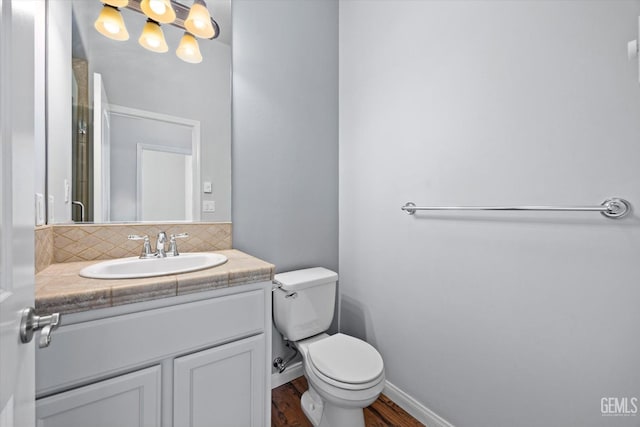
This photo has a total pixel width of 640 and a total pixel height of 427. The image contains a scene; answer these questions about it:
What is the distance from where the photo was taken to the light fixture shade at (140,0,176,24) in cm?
126

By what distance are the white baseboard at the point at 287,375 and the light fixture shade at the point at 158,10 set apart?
2.00m

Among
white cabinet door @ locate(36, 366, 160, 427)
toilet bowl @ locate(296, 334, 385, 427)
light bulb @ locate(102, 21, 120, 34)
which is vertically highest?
light bulb @ locate(102, 21, 120, 34)

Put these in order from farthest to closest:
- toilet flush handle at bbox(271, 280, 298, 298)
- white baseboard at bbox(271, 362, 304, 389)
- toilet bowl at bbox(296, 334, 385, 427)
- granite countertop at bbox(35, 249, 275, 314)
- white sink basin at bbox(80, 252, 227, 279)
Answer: white baseboard at bbox(271, 362, 304, 389) → toilet flush handle at bbox(271, 280, 298, 298) → toilet bowl at bbox(296, 334, 385, 427) → white sink basin at bbox(80, 252, 227, 279) → granite countertop at bbox(35, 249, 275, 314)

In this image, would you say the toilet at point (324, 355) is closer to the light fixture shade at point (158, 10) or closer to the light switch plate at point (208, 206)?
the light switch plate at point (208, 206)

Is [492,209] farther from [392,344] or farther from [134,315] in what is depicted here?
[134,315]

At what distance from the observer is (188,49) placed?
55.7 inches

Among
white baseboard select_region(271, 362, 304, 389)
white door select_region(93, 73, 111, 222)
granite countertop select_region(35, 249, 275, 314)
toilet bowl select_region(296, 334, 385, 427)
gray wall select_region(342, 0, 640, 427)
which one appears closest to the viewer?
granite countertop select_region(35, 249, 275, 314)

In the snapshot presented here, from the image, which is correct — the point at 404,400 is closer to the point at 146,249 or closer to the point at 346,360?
the point at 346,360

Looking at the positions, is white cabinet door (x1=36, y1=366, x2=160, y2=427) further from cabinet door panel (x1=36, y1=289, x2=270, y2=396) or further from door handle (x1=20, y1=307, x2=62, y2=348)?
door handle (x1=20, y1=307, x2=62, y2=348)

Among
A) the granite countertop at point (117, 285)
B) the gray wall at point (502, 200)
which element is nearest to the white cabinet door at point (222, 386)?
the granite countertop at point (117, 285)

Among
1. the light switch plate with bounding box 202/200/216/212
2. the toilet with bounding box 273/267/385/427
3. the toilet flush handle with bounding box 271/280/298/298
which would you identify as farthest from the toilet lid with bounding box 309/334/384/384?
the light switch plate with bounding box 202/200/216/212

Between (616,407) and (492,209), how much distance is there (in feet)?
2.36

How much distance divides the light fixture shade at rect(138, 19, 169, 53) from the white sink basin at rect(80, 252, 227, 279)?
1.02 m

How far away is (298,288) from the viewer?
147cm
